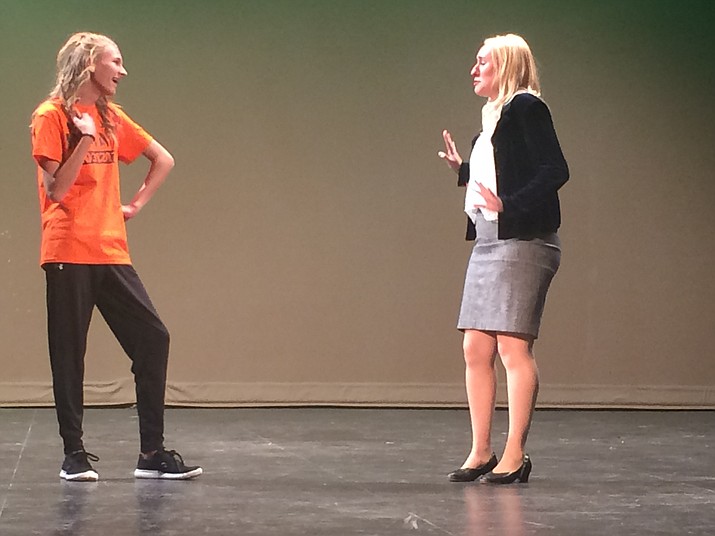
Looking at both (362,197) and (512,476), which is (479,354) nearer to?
(512,476)

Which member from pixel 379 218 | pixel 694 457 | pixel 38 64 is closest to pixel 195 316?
pixel 379 218

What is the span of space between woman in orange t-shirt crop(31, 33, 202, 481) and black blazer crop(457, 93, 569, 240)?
39.3 inches

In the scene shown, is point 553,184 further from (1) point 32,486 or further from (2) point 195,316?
(2) point 195,316

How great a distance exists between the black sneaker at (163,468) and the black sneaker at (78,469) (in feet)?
0.41

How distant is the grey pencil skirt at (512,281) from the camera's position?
3.23 m

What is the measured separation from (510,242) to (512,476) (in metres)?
0.61

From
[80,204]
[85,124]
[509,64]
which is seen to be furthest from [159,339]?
[509,64]

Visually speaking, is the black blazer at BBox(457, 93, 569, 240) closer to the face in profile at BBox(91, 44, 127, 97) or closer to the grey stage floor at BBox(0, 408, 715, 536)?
the grey stage floor at BBox(0, 408, 715, 536)

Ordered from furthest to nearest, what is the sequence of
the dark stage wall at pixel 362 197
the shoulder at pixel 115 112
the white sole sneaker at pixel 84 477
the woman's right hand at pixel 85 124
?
1. the dark stage wall at pixel 362 197
2. the shoulder at pixel 115 112
3. the white sole sneaker at pixel 84 477
4. the woman's right hand at pixel 85 124

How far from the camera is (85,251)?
3232 millimetres

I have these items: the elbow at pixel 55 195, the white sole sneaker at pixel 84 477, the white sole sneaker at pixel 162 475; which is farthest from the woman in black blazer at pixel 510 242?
the elbow at pixel 55 195

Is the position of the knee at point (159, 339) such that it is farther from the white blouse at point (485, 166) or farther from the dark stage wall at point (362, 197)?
the dark stage wall at point (362, 197)

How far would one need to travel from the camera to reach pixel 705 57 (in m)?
6.01

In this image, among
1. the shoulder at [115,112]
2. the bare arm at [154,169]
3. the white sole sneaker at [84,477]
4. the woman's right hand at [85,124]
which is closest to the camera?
the woman's right hand at [85,124]
